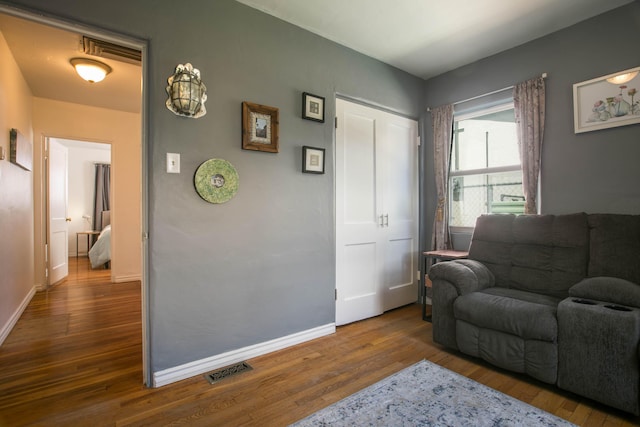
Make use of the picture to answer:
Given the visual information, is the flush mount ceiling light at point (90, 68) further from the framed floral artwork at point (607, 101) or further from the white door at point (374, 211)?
the framed floral artwork at point (607, 101)

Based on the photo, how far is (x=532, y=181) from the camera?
2.82 metres

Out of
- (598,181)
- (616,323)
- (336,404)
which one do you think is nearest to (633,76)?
(598,181)

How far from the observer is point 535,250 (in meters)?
2.51

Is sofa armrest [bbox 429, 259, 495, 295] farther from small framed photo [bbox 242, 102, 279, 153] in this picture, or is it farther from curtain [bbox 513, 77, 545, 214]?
small framed photo [bbox 242, 102, 279, 153]

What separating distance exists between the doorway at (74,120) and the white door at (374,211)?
5.51 feet

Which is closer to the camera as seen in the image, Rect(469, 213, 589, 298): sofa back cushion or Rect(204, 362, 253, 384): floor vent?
Rect(204, 362, 253, 384): floor vent

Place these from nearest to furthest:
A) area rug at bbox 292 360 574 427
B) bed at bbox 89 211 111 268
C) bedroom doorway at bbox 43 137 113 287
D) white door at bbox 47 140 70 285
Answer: area rug at bbox 292 360 574 427
white door at bbox 47 140 70 285
bed at bbox 89 211 111 268
bedroom doorway at bbox 43 137 113 287

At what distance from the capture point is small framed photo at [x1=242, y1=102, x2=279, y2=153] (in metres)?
2.33

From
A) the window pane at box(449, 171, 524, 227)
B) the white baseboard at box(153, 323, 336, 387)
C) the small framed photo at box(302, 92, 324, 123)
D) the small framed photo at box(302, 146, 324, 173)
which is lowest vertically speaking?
the white baseboard at box(153, 323, 336, 387)

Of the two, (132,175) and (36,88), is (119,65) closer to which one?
(36,88)

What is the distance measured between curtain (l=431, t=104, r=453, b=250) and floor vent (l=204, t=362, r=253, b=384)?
90.0 inches

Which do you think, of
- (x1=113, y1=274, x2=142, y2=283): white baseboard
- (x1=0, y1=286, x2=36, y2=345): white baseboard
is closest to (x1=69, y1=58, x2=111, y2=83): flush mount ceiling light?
(x1=0, y1=286, x2=36, y2=345): white baseboard

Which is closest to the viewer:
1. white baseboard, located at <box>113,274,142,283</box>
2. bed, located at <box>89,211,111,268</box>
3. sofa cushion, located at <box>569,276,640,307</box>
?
sofa cushion, located at <box>569,276,640,307</box>

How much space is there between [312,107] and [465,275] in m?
1.80
